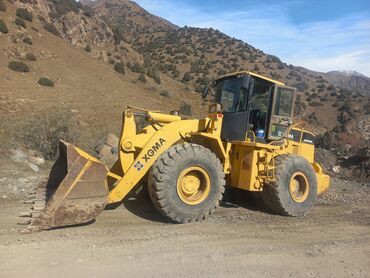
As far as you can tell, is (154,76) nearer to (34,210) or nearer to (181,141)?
(181,141)

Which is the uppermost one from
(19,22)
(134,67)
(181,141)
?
(19,22)

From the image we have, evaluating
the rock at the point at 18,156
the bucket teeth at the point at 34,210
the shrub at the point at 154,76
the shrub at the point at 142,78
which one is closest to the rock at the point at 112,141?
the rock at the point at 18,156

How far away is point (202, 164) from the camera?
23.0 feet

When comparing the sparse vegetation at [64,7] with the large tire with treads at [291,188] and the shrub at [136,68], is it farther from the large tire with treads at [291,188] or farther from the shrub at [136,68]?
the large tire with treads at [291,188]

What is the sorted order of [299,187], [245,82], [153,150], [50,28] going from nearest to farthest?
[153,150], [245,82], [299,187], [50,28]

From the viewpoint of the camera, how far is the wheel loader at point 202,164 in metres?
6.14

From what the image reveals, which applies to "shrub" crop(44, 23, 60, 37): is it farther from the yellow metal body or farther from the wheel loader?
the yellow metal body

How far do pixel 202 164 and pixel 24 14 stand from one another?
28.2 meters

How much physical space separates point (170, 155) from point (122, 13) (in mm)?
77913

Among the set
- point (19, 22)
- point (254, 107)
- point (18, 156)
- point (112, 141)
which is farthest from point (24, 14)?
point (254, 107)

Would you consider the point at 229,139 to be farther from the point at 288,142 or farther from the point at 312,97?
the point at 312,97

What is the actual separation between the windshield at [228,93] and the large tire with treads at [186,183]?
1463 mm

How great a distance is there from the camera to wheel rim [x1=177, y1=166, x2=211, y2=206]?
6879mm

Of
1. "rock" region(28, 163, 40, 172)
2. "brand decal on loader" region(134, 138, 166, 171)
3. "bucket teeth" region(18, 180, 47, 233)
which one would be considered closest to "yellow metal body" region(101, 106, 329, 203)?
"brand decal on loader" region(134, 138, 166, 171)
